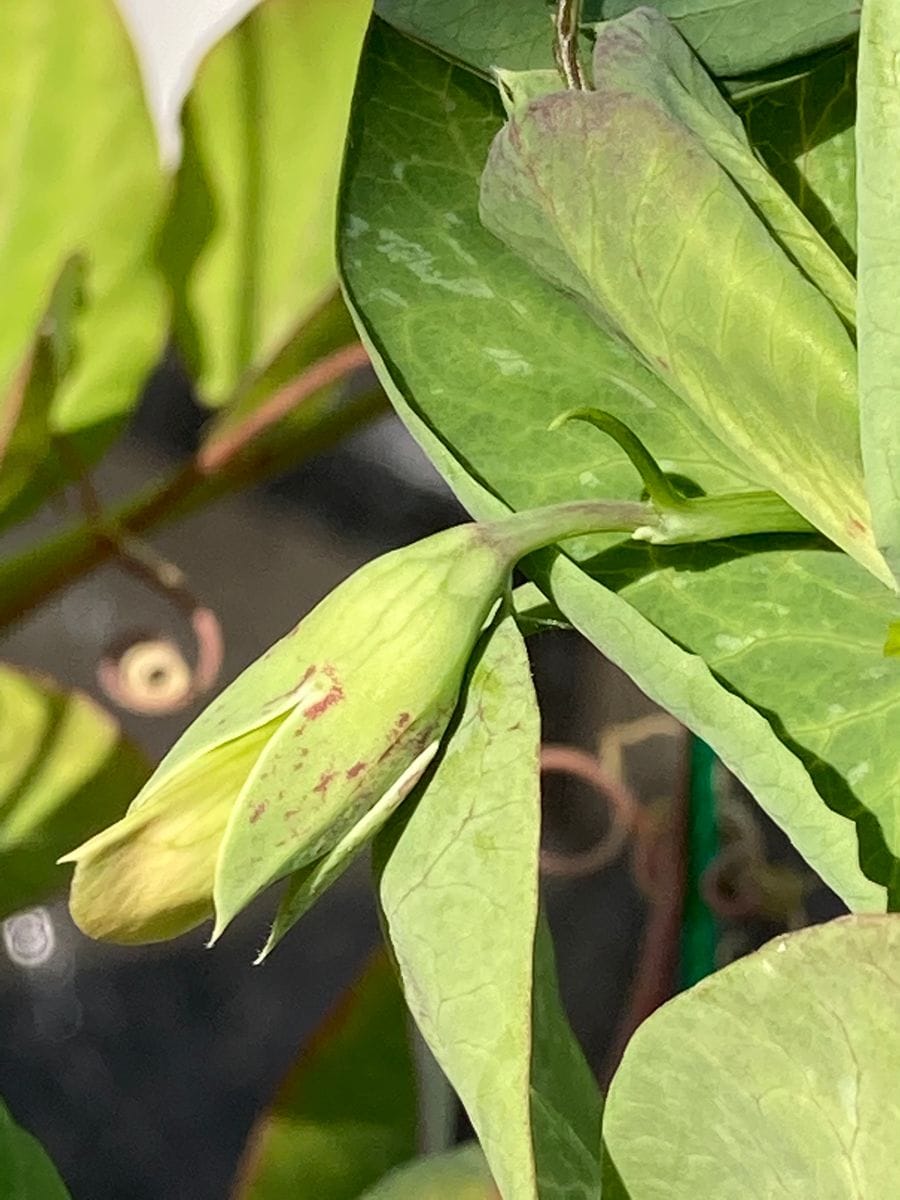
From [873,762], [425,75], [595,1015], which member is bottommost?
[595,1015]

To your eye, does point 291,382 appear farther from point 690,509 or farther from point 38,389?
point 690,509

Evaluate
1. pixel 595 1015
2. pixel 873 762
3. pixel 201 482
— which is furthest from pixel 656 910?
pixel 873 762

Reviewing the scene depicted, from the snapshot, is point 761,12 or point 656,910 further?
point 656,910

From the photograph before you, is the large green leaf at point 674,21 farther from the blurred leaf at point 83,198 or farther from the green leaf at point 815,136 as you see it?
the blurred leaf at point 83,198

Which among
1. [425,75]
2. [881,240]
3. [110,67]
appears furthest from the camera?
[110,67]

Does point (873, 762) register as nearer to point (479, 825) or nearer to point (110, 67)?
point (479, 825)

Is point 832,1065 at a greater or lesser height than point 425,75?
lesser

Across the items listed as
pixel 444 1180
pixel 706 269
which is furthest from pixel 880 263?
pixel 444 1180

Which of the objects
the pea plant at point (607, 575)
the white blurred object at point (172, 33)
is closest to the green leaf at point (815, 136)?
the pea plant at point (607, 575)
